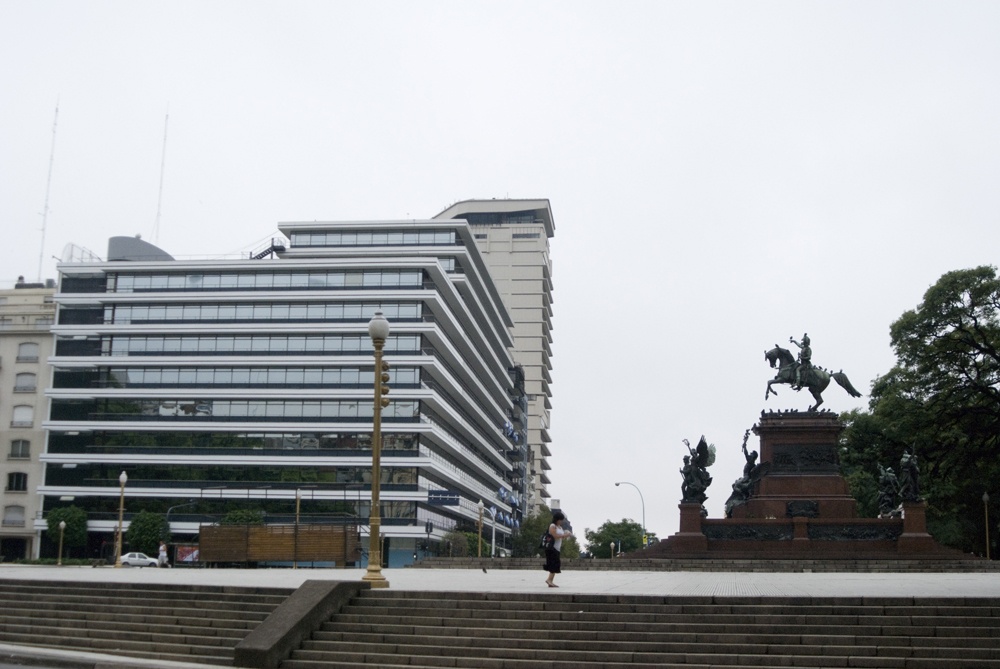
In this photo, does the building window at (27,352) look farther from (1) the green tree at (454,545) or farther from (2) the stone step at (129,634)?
(2) the stone step at (129,634)

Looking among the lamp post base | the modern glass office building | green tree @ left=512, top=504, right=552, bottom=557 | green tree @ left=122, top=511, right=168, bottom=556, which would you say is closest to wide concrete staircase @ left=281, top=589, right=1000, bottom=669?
the lamp post base

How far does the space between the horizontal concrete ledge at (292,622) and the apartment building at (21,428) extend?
71.0m

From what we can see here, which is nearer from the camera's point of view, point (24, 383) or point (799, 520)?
point (799, 520)

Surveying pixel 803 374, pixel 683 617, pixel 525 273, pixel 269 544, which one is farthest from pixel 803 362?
pixel 525 273

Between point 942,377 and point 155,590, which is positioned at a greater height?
point 942,377

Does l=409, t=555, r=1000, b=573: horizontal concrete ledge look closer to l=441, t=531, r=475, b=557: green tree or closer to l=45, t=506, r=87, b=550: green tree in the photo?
l=441, t=531, r=475, b=557: green tree

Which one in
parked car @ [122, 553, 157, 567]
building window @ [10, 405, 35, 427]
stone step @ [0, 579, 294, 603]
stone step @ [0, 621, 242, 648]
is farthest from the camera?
building window @ [10, 405, 35, 427]

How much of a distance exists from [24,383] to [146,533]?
64.0 ft

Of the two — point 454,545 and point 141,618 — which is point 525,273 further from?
point 141,618

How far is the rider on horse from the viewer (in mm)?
47188

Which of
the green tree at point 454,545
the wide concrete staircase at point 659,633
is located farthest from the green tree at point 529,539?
the wide concrete staircase at point 659,633

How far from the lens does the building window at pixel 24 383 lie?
8581cm

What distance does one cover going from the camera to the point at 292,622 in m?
17.3

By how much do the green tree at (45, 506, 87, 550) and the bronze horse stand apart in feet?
176
